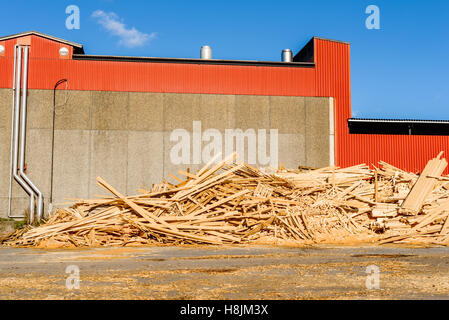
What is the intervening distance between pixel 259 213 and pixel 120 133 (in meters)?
10.2

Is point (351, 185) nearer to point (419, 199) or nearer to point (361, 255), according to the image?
point (419, 199)

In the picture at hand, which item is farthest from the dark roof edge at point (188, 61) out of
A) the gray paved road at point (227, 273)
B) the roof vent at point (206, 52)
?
the gray paved road at point (227, 273)

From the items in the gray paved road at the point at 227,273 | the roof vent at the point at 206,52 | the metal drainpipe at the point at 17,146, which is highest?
the roof vent at the point at 206,52

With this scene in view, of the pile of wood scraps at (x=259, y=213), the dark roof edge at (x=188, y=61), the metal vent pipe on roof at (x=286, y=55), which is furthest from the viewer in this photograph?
the metal vent pipe on roof at (x=286, y=55)

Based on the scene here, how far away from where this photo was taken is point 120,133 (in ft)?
72.0

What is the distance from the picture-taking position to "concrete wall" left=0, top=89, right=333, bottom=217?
2148 cm

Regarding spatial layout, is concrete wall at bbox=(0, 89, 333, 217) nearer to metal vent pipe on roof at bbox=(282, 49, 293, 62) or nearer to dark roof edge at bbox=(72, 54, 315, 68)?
dark roof edge at bbox=(72, 54, 315, 68)

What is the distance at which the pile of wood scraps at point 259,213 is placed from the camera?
551 inches

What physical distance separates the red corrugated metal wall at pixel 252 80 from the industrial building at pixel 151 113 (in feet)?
0.18

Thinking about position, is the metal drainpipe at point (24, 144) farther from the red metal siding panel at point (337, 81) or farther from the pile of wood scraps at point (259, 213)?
the red metal siding panel at point (337, 81)

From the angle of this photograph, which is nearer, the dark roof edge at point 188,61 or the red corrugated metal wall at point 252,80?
the red corrugated metal wall at point 252,80
